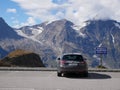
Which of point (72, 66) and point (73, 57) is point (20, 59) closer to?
point (73, 57)

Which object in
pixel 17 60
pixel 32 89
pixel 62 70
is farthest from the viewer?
pixel 17 60

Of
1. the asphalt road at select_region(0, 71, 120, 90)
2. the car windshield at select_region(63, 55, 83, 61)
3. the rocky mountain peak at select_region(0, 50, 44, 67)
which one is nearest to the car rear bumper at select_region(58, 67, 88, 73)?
the car windshield at select_region(63, 55, 83, 61)

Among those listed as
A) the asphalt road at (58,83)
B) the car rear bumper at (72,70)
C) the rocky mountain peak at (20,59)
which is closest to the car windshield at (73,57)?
the car rear bumper at (72,70)

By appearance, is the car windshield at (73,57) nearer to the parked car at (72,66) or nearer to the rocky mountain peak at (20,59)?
the parked car at (72,66)

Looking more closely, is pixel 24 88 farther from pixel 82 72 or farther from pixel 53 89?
pixel 82 72

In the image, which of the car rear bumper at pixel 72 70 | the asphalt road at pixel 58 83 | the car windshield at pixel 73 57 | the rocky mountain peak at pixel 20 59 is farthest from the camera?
the rocky mountain peak at pixel 20 59

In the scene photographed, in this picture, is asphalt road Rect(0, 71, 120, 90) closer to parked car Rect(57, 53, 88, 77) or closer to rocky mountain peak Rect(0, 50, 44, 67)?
parked car Rect(57, 53, 88, 77)

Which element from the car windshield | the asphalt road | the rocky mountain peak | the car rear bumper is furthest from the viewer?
the rocky mountain peak

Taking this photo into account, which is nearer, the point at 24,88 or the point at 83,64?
the point at 24,88

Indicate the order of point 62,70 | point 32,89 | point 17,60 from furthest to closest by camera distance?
point 17,60
point 62,70
point 32,89

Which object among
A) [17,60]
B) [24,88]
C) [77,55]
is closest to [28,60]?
[17,60]

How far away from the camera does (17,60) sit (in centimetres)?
4766

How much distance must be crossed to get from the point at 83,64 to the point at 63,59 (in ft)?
4.52

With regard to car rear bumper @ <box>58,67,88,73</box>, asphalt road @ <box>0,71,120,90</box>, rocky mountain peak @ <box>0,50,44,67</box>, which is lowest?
asphalt road @ <box>0,71,120,90</box>
